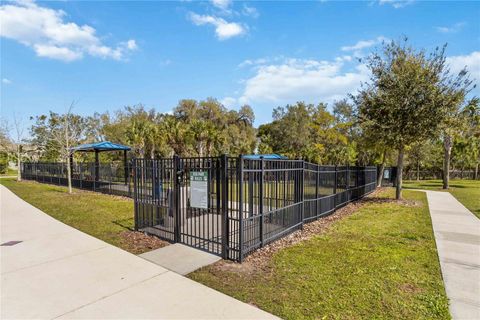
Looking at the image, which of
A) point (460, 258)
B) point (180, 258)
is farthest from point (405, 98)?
point (180, 258)

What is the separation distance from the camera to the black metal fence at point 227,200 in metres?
5.14

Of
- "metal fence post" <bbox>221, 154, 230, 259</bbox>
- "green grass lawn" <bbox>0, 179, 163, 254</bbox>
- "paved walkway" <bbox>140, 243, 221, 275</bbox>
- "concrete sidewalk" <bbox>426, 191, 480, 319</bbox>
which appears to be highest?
"metal fence post" <bbox>221, 154, 230, 259</bbox>

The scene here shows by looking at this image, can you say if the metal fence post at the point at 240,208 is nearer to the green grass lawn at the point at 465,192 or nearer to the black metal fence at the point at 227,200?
the black metal fence at the point at 227,200

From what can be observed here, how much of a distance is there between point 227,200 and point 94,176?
1302 cm

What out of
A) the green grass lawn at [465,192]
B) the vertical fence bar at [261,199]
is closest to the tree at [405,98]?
the green grass lawn at [465,192]

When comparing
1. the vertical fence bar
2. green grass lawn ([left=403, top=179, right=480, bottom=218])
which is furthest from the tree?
the vertical fence bar

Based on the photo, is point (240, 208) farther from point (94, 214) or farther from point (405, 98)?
point (405, 98)

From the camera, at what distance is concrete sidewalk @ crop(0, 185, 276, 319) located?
131 inches

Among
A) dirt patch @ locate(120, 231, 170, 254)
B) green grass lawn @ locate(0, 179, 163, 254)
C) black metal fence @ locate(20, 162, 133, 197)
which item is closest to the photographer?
dirt patch @ locate(120, 231, 170, 254)

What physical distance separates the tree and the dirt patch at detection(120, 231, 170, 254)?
32.0 feet

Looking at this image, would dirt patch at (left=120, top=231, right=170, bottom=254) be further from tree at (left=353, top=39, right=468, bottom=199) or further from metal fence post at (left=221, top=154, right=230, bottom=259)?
tree at (left=353, top=39, right=468, bottom=199)

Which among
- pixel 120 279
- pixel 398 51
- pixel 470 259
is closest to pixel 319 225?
pixel 470 259

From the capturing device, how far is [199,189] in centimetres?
552

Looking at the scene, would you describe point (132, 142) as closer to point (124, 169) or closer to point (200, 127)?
point (200, 127)
